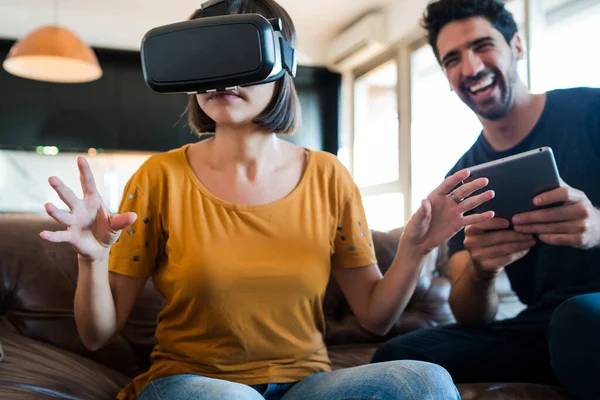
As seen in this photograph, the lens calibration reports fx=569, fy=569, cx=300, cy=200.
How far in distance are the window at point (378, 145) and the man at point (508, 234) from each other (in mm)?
2859

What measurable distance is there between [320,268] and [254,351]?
0.60 ft

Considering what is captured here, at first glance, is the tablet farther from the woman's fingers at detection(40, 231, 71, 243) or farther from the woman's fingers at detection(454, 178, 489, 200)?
the woman's fingers at detection(40, 231, 71, 243)

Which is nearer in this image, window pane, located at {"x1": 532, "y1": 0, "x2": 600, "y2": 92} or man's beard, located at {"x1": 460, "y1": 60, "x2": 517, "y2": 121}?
man's beard, located at {"x1": 460, "y1": 60, "x2": 517, "y2": 121}

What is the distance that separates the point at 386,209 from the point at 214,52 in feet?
12.4

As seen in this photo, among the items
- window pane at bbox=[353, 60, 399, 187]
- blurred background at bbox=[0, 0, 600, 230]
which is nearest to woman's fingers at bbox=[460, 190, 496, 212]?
blurred background at bbox=[0, 0, 600, 230]

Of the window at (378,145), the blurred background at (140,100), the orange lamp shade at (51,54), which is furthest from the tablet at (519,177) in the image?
the window at (378,145)

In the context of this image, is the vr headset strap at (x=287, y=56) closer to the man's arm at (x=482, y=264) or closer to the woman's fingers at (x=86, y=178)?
the woman's fingers at (x=86, y=178)

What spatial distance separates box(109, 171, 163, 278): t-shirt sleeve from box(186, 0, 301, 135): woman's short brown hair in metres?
0.18

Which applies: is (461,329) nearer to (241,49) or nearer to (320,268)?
(320,268)

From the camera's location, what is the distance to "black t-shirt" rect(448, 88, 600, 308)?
109cm

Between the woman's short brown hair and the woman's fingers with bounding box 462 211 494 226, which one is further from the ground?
the woman's short brown hair

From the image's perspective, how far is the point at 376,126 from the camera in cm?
468

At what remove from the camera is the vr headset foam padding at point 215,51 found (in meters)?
0.64

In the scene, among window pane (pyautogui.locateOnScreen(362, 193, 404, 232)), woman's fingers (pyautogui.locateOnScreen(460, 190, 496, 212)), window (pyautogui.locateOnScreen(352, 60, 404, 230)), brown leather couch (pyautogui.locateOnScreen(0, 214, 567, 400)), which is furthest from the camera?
window (pyautogui.locateOnScreen(352, 60, 404, 230))
